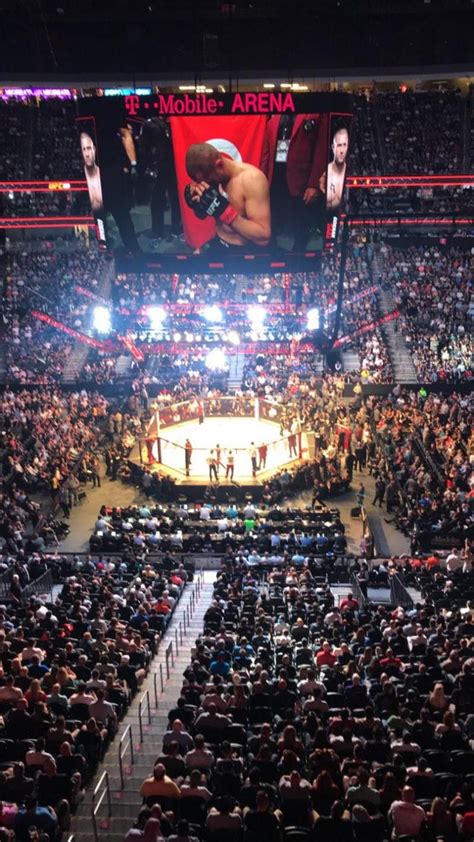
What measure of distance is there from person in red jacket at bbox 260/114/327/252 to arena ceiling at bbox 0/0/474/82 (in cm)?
1114

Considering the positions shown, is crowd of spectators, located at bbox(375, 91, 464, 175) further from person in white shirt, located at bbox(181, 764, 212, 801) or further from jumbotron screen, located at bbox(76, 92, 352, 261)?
person in white shirt, located at bbox(181, 764, 212, 801)

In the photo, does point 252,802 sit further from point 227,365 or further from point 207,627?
point 227,365

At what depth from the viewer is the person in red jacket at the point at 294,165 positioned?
2834 cm

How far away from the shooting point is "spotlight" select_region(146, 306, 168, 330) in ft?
137

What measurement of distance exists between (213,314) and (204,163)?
13.3m

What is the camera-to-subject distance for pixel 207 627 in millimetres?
15328

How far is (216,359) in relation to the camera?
3944 cm

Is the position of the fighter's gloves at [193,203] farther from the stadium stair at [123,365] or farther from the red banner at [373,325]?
the red banner at [373,325]

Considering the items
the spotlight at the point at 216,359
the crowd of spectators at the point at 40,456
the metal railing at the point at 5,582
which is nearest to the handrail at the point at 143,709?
the metal railing at the point at 5,582

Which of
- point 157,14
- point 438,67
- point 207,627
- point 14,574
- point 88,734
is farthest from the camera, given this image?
point 438,67

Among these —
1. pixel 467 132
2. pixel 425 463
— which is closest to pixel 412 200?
pixel 467 132

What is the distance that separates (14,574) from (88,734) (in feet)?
28.4

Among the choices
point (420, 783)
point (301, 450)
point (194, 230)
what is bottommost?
point (301, 450)

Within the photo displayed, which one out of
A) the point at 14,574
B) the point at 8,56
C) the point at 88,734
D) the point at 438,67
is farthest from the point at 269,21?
the point at 88,734
